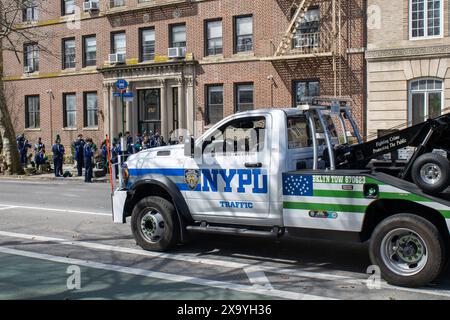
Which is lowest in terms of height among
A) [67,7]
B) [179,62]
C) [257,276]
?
[257,276]

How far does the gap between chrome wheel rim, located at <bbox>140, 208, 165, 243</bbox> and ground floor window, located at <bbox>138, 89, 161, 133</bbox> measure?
21343mm

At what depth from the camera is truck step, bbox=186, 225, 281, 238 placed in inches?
292

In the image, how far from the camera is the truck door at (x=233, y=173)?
7.55 m

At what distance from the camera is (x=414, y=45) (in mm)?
21453

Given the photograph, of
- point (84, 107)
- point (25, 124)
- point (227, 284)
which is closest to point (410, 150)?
point (227, 284)

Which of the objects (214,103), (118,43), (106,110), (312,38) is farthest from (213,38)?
(106,110)

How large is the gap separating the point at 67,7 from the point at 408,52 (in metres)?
20.1

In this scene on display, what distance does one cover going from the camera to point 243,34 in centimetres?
2631

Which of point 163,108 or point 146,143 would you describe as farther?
point 163,108

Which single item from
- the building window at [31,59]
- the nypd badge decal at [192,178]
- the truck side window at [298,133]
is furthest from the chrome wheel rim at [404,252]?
the building window at [31,59]

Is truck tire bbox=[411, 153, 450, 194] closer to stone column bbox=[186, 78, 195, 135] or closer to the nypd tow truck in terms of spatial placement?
the nypd tow truck

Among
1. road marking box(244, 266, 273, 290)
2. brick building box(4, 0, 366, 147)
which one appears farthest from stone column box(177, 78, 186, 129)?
road marking box(244, 266, 273, 290)

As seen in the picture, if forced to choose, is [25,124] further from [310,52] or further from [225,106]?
[310,52]

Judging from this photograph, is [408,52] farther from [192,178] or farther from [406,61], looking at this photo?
[192,178]
